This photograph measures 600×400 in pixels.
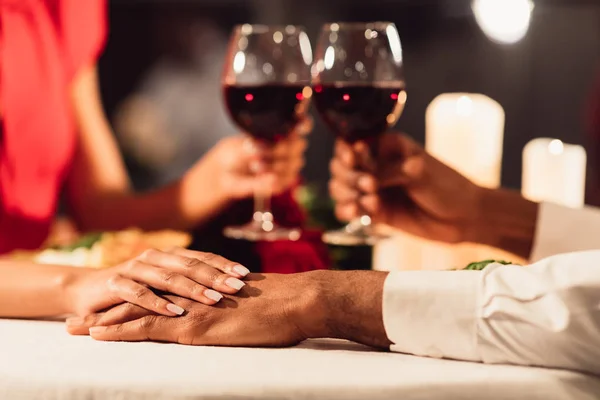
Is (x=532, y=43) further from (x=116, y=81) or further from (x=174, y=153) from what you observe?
(x=116, y=81)

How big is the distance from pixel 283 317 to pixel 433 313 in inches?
6.1

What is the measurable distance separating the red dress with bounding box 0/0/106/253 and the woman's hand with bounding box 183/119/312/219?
359 mm

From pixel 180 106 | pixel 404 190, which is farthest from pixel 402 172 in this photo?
pixel 180 106

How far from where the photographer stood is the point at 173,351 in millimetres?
862

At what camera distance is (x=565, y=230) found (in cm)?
152

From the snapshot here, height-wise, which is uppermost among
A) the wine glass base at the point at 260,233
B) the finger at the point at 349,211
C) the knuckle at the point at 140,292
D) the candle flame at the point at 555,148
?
the knuckle at the point at 140,292

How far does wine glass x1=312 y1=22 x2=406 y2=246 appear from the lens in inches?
54.6

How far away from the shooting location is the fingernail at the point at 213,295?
91 cm

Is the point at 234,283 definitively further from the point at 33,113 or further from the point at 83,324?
the point at 33,113

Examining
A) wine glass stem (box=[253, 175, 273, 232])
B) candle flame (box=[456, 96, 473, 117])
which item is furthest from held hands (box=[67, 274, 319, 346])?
candle flame (box=[456, 96, 473, 117])

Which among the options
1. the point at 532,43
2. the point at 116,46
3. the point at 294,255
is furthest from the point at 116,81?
the point at 294,255

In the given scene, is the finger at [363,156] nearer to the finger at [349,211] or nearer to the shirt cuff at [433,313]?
the finger at [349,211]

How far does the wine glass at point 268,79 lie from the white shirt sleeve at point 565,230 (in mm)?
457

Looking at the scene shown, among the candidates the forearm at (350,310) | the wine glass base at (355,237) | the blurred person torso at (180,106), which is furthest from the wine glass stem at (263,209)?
the blurred person torso at (180,106)
